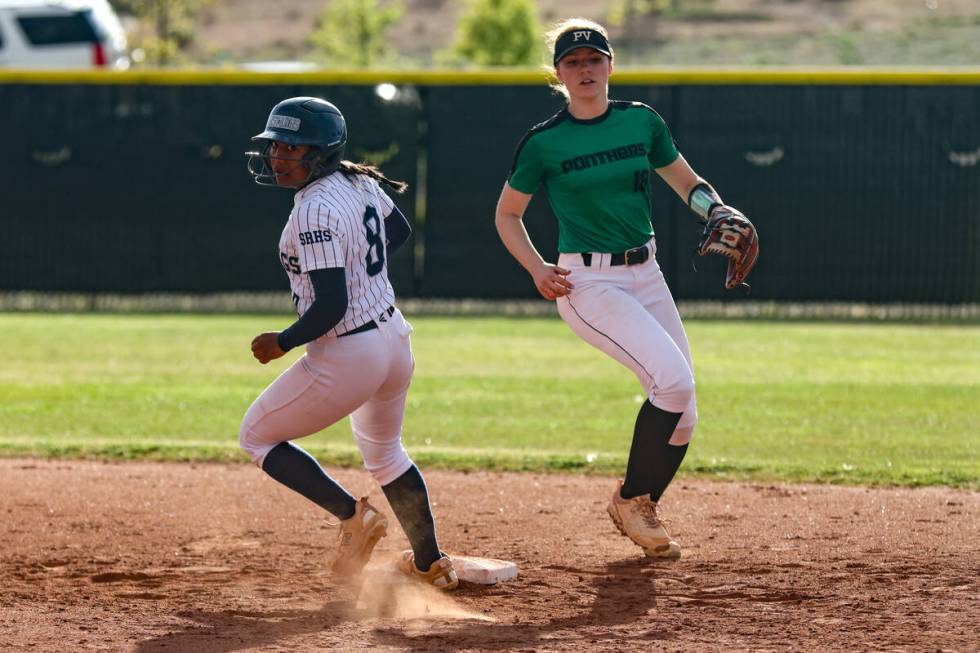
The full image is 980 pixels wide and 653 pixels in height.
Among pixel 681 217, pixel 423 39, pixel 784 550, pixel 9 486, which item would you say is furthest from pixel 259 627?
pixel 423 39

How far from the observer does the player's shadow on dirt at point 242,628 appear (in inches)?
179

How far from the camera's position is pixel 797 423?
9281 mm

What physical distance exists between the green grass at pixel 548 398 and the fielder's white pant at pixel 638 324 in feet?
7.07

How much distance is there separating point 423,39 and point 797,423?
44.3 metres

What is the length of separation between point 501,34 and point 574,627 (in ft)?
97.1

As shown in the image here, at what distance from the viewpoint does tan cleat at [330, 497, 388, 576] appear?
5.32 meters

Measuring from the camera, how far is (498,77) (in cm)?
1565


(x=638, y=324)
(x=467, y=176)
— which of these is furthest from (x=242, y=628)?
(x=467, y=176)

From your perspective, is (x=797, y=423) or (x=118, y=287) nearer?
(x=797, y=423)

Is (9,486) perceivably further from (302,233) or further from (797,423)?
(797,423)

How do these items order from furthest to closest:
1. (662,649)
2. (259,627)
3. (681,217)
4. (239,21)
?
(239,21)
(681,217)
(259,627)
(662,649)

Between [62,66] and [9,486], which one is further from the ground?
[62,66]

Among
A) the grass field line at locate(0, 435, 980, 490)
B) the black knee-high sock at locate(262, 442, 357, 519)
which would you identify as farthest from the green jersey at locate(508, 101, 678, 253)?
the grass field line at locate(0, 435, 980, 490)

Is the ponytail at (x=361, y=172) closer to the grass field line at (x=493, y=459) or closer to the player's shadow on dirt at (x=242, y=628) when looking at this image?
the player's shadow on dirt at (x=242, y=628)
